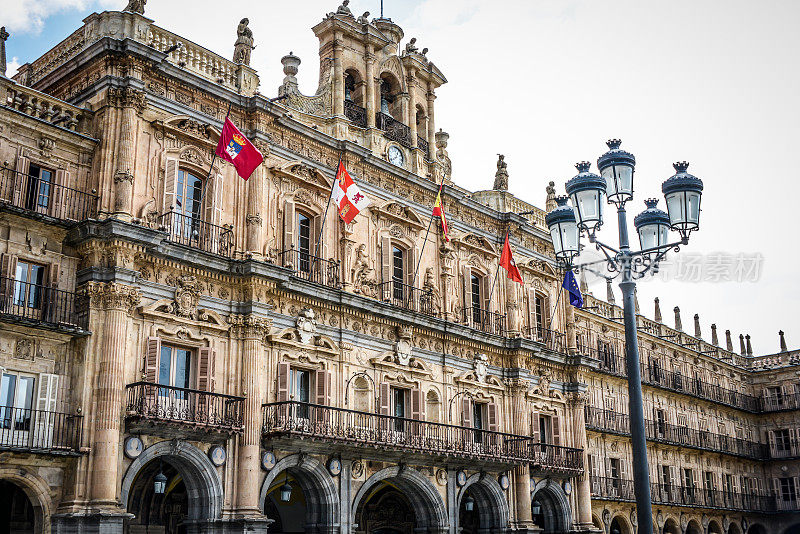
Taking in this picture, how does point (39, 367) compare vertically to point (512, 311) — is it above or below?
below

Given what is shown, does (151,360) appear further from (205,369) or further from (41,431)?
(41,431)

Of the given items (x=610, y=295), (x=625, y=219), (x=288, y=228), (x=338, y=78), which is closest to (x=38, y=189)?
(x=288, y=228)

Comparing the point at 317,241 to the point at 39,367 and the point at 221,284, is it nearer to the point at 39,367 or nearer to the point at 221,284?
the point at 221,284

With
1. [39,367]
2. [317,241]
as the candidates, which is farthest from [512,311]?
[39,367]

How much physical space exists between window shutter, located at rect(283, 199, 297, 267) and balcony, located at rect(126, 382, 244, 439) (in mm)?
5167

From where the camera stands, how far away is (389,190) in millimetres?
32281

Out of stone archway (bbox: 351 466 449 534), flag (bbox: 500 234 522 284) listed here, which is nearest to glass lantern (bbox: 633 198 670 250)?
stone archway (bbox: 351 466 449 534)

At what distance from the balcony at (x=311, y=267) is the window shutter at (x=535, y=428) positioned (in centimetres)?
1178

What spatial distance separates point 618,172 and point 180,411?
13.7 m

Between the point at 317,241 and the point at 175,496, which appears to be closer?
the point at 175,496

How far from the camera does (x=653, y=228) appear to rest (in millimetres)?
14898

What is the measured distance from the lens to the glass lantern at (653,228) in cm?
1481

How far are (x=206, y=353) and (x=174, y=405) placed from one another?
182cm

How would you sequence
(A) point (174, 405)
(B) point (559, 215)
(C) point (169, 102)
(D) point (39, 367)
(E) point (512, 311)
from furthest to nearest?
(E) point (512, 311) → (C) point (169, 102) → (A) point (174, 405) → (D) point (39, 367) → (B) point (559, 215)
